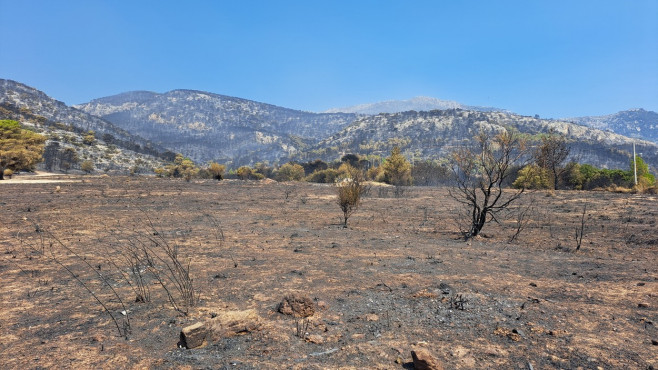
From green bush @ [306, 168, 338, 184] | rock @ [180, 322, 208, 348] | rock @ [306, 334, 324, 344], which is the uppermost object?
green bush @ [306, 168, 338, 184]

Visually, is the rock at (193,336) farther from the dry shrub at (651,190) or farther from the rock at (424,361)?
the dry shrub at (651,190)

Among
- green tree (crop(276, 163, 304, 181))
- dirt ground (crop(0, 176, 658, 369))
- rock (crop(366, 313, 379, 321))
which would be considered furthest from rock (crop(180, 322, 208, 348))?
green tree (crop(276, 163, 304, 181))

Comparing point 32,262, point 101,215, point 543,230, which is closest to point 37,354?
point 32,262

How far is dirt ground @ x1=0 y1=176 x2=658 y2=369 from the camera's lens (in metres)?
3.60

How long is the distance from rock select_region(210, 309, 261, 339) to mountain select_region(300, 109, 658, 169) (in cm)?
12671

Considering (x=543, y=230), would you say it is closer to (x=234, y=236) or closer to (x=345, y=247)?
(x=345, y=247)

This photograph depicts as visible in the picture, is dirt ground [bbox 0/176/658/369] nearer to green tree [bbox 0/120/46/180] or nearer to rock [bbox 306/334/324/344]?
rock [bbox 306/334/324/344]

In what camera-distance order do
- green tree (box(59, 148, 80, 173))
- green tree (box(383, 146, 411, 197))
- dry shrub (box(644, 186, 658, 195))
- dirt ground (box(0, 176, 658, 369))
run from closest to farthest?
dirt ground (box(0, 176, 658, 369)) < dry shrub (box(644, 186, 658, 195)) < green tree (box(383, 146, 411, 197)) < green tree (box(59, 148, 80, 173))

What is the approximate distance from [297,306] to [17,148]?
4821 cm

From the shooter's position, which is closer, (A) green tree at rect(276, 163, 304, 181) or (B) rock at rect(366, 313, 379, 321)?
(B) rock at rect(366, 313, 379, 321)

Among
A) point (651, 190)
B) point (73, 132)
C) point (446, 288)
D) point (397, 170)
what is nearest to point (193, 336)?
point (446, 288)

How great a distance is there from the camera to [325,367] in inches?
133

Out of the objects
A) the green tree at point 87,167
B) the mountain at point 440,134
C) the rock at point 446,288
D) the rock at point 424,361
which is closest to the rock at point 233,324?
the rock at point 424,361

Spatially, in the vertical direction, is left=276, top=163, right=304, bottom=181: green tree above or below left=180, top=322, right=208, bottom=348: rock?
above
